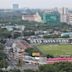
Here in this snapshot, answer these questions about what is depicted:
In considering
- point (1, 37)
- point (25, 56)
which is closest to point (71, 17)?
point (1, 37)

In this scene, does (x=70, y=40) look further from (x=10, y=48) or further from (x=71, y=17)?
(x=71, y=17)

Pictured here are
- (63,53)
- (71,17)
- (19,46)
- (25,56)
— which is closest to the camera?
(25,56)

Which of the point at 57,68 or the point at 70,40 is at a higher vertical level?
the point at 57,68

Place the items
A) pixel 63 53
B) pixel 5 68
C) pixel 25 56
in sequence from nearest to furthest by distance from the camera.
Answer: pixel 5 68 → pixel 25 56 → pixel 63 53

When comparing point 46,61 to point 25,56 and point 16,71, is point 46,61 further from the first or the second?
point 16,71
